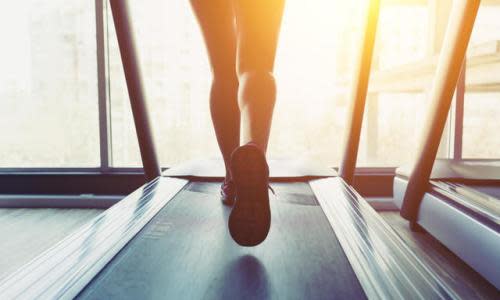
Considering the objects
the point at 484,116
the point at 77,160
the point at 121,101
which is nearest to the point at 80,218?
the point at 77,160

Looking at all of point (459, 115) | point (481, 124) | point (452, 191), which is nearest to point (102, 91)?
point (452, 191)

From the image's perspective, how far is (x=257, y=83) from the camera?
0.95 m

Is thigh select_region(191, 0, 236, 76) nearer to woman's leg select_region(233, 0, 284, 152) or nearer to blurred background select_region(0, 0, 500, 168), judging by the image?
woman's leg select_region(233, 0, 284, 152)

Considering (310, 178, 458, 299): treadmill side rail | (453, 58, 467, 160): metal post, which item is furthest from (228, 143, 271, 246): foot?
(453, 58, 467, 160): metal post

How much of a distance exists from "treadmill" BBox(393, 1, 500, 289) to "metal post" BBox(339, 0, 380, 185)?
251 millimetres

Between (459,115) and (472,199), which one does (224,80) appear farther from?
(459,115)

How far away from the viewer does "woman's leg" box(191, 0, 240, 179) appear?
1.24 m

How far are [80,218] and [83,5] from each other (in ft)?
4.10

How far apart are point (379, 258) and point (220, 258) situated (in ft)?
1.16

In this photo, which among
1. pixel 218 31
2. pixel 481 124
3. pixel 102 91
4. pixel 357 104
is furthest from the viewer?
pixel 481 124

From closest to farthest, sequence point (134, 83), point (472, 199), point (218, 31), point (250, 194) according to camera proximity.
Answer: point (250, 194) → point (218, 31) → point (472, 199) → point (134, 83)

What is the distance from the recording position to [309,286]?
0.74 metres

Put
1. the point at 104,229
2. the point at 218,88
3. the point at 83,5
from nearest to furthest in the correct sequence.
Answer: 1. the point at 104,229
2. the point at 218,88
3. the point at 83,5

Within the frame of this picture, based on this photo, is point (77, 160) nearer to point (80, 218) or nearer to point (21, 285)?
point (80, 218)
